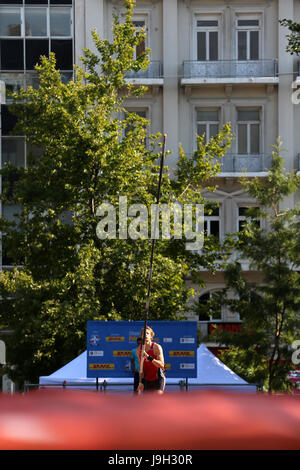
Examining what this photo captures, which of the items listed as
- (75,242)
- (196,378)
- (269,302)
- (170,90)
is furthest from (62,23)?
(196,378)

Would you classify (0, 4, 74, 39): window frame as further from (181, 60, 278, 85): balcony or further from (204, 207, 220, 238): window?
(204, 207, 220, 238): window

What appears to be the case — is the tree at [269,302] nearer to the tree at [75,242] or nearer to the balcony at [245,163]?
the tree at [75,242]

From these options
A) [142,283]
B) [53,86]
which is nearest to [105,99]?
[53,86]

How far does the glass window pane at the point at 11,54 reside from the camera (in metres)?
29.2

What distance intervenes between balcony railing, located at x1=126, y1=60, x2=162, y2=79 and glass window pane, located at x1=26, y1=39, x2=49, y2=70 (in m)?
3.22

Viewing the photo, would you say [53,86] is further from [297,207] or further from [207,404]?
[207,404]

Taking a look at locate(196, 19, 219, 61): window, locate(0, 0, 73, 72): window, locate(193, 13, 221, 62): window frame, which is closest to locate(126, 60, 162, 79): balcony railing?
locate(193, 13, 221, 62): window frame

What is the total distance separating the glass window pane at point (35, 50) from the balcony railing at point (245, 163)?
7.28 m

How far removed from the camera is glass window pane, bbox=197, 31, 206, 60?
2880 centimetres

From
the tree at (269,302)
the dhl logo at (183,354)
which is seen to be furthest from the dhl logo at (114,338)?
the tree at (269,302)

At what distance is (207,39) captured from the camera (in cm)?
2883

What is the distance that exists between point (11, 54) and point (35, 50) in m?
0.84

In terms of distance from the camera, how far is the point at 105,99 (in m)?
20.0

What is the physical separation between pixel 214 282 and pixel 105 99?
9890mm
